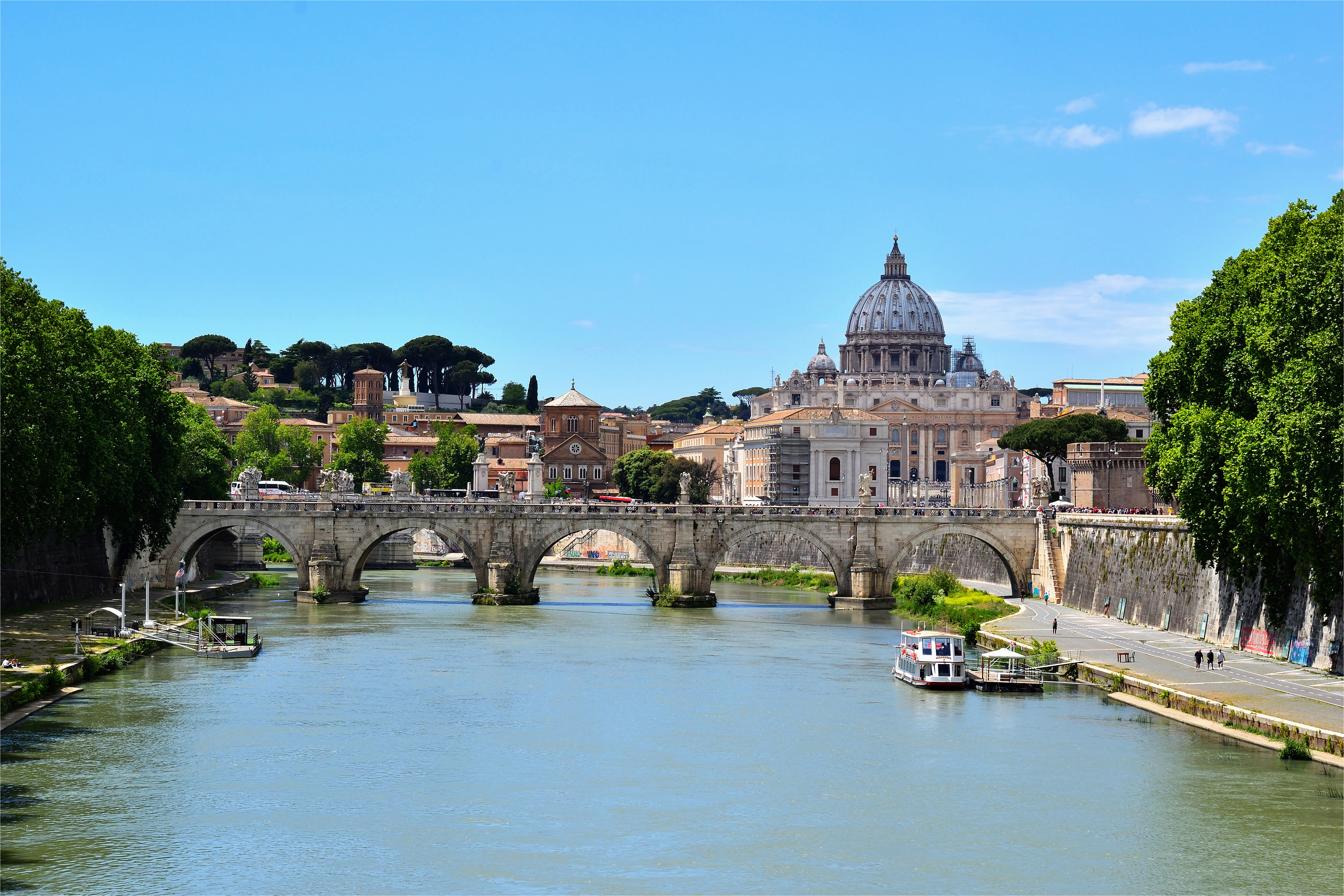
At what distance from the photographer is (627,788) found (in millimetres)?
27859

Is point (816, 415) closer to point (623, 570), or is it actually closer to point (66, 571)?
point (623, 570)

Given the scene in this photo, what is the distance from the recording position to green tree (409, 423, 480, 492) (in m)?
118

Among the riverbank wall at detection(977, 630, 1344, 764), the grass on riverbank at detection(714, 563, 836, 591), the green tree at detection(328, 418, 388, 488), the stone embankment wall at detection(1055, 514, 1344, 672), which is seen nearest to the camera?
the riverbank wall at detection(977, 630, 1344, 764)

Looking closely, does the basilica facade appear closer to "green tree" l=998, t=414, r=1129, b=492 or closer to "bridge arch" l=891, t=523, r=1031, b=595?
"green tree" l=998, t=414, r=1129, b=492

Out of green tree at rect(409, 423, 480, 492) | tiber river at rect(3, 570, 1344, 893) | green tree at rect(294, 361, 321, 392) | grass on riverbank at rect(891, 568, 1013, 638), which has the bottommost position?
tiber river at rect(3, 570, 1344, 893)

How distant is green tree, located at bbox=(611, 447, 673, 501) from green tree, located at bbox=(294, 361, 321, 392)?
185ft

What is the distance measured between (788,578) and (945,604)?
2308 centimetres

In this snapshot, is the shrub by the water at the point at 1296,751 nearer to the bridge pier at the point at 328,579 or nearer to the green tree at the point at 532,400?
the bridge pier at the point at 328,579

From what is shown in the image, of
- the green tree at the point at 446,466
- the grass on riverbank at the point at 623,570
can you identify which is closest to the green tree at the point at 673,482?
the green tree at the point at 446,466

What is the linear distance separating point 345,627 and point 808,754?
23675 millimetres

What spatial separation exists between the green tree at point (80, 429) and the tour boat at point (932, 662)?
20.2 meters

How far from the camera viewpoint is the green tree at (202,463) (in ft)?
215

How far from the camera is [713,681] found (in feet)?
131

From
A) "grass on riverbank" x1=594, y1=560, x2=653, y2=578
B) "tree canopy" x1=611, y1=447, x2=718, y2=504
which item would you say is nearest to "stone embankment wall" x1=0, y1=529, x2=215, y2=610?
"grass on riverbank" x1=594, y1=560, x2=653, y2=578
